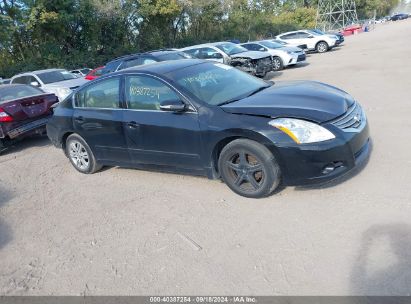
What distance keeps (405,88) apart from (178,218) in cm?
716

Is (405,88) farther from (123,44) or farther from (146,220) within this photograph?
(123,44)

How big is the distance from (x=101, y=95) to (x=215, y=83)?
175 centimetres

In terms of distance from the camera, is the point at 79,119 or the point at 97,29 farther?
the point at 97,29

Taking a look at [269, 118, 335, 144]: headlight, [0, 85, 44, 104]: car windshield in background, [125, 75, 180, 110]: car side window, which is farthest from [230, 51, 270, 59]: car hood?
[269, 118, 335, 144]: headlight

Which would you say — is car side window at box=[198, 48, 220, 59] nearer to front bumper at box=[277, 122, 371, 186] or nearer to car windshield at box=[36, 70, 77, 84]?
car windshield at box=[36, 70, 77, 84]

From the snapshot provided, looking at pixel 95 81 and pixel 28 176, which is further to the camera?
pixel 28 176

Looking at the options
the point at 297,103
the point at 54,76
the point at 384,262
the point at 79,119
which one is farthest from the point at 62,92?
the point at 384,262

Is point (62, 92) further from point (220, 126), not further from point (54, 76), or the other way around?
point (220, 126)

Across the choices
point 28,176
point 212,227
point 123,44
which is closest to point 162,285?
point 212,227

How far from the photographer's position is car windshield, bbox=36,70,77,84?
501 inches

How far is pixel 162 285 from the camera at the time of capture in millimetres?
3211

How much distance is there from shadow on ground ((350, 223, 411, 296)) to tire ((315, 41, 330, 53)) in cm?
2251

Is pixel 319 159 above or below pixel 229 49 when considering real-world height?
below

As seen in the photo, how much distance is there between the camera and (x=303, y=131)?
3971mm
